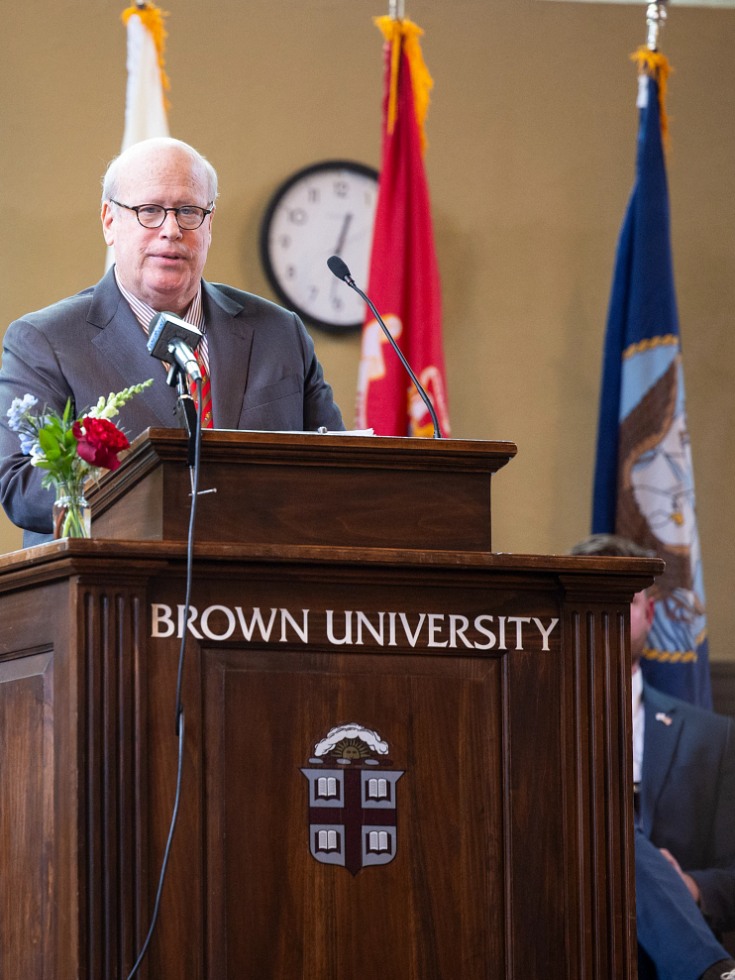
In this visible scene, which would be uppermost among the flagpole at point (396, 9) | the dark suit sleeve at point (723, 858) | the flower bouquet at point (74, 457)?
the flagpole at point (396, 9)

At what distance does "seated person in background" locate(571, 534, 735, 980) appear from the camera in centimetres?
429

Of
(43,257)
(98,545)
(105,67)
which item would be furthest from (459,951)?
(105,67)

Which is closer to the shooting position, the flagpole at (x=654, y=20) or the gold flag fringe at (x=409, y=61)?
→ the gold flag fringe at (x=409, y=61)

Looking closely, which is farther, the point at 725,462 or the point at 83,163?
the point at 725,462

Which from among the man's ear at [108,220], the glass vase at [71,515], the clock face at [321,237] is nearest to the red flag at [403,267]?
the clock face at [321,237]

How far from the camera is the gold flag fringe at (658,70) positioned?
529 centimetres

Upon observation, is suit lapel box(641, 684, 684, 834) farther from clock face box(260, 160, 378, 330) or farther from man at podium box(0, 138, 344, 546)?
man at podium box(0, 138, 344, 546)

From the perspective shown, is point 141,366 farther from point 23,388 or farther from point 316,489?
point 316,489

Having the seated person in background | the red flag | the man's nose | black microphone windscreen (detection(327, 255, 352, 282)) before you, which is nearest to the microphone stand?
black microphone windscreen (detection(327, 255, 352, 282))

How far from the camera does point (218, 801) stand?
85.7 inches

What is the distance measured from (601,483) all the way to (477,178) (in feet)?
3.91

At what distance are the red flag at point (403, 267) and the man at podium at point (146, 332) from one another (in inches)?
73.0

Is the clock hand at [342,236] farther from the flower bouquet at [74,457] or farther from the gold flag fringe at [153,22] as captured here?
the flower bouquet at [74,457]

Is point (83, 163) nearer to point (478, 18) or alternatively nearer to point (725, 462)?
point (478, 18)
